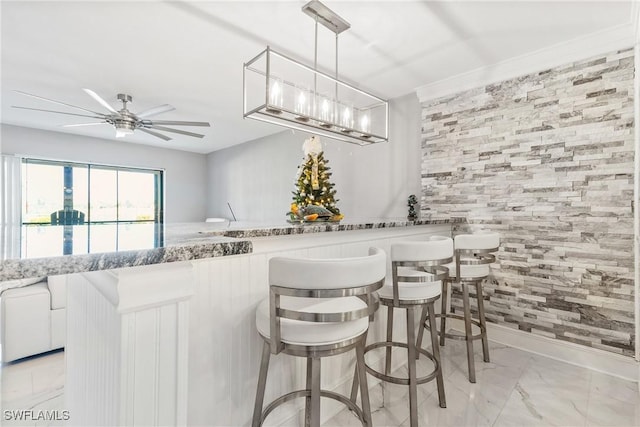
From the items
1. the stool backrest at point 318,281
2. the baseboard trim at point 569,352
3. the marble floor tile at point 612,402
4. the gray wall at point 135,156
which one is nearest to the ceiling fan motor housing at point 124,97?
the gray wall at point 135,156

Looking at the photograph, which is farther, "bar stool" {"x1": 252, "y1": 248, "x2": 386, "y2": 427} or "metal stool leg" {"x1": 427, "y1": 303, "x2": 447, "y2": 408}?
"metal stool leg" {"x1": 427, "y1": 303, "x2": 447, "y2": 408}

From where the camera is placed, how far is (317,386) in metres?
1.09

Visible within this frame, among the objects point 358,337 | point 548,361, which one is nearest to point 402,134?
point 548,361

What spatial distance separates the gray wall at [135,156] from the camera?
4.91m

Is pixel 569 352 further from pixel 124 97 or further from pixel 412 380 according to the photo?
pixel 124 97

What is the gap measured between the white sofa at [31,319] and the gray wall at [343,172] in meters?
2.96

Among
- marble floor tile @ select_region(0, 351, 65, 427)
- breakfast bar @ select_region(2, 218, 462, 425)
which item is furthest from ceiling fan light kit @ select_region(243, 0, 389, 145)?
marble floor tile @ select_region(0, 351, 65, 427)

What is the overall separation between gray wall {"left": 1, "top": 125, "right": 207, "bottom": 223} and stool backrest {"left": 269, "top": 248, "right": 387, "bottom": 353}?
611 centimetres

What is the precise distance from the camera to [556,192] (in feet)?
7.92

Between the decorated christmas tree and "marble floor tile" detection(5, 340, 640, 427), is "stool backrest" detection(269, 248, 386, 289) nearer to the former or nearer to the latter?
"marble floor tile" detection(5, 340, 640, 427)

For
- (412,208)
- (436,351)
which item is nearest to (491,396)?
(436,351)

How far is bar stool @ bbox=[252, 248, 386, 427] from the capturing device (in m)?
0.97

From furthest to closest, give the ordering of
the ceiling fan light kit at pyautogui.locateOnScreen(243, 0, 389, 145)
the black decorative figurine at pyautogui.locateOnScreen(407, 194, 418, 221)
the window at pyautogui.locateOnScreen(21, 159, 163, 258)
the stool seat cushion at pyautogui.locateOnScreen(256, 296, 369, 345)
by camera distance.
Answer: the window at pyautogui.locateOnScreen(21, 159, 163, 258), the black decorative figurine at pyautogui.locateOnScreen(407, 194, 418, 221), the ceiling fan light kit at pyautogui.locateOnScreen(243, 0, 389, 145), the stool seat cushion at pyautogui.locateOnScreen(256, 296, 369, 345)

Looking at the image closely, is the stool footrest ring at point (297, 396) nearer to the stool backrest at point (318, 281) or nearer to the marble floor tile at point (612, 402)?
the stool backrest at point (318, 281)
